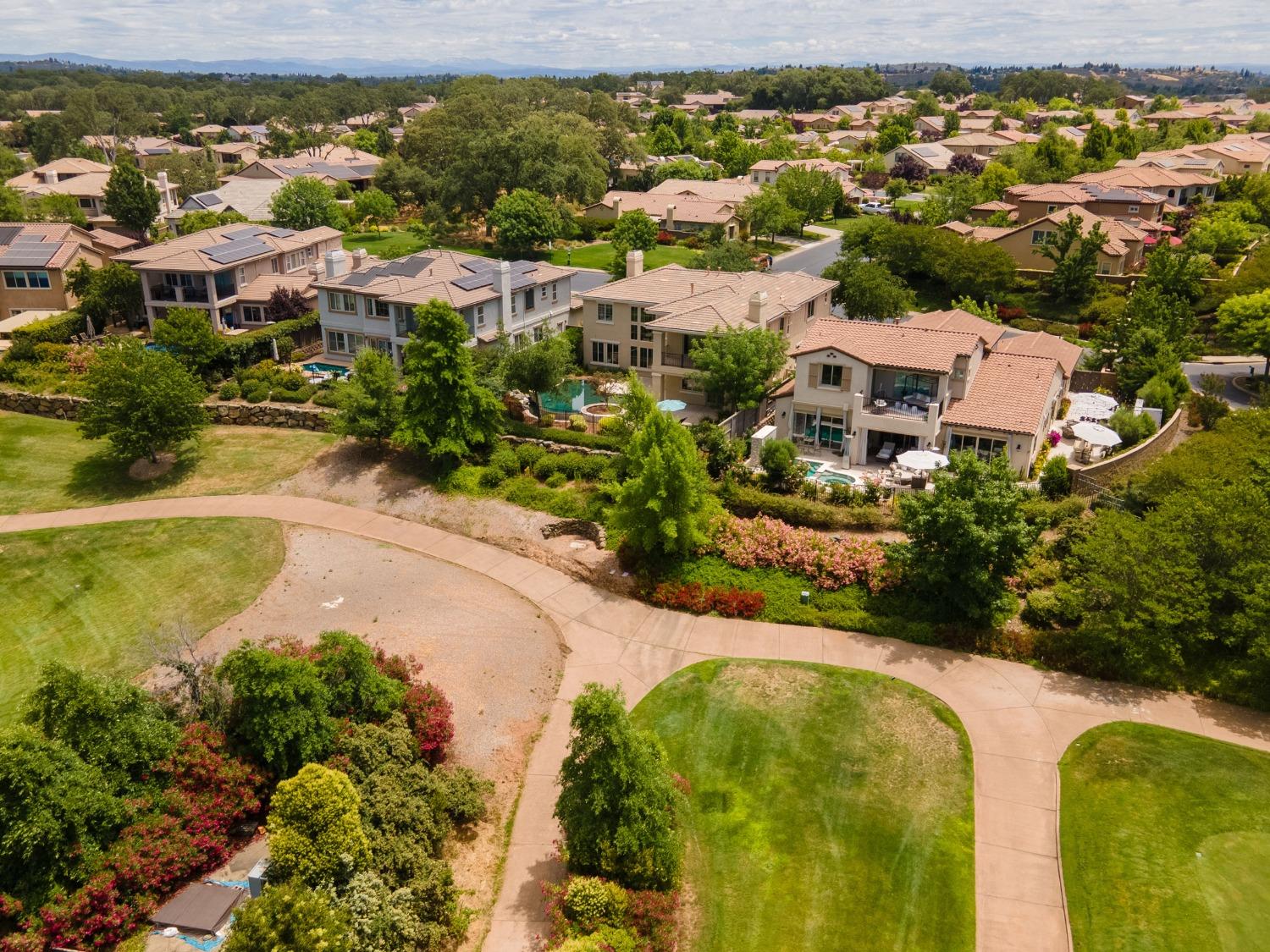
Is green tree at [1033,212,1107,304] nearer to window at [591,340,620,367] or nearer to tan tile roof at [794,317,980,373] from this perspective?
tan tile roof at [794,317,980,373]

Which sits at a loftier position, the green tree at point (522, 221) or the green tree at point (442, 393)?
the green tree at point (522, 221)

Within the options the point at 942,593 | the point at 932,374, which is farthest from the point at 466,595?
the point at 932,374

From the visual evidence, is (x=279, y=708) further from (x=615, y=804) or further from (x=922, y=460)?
(x=922, y=460)

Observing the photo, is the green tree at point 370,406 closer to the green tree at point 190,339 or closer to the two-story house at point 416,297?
the two-story house at point 416,297

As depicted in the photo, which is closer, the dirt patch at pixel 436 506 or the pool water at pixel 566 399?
the dirt patch at pixel 436 506

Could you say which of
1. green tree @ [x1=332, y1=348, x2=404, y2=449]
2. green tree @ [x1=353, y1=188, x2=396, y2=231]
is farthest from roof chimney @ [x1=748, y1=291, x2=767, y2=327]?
green tree @ [x1=353, y1=188, x2=396, y2=231]

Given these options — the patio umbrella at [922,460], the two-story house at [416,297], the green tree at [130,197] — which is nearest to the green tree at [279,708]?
the patio umbrella at [922,460]

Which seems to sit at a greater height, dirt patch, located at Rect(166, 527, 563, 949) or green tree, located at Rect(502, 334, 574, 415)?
green tree, located at Rect(502, 334, 574, 415)
